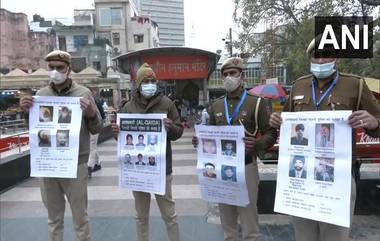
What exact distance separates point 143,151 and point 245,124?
982 mm

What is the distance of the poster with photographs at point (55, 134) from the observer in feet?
12.6

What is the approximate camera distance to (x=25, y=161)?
8.52m

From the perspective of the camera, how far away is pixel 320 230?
2953 mm

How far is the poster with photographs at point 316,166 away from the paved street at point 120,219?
201 cm

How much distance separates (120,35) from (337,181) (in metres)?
70.0

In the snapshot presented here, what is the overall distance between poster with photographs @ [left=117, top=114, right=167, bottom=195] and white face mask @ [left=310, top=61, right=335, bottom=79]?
4.72 feet

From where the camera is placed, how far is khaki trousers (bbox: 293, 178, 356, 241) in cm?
288

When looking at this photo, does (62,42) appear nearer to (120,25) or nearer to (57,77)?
(120,25)

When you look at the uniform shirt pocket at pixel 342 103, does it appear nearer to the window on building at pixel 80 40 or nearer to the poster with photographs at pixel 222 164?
the poster with photographs at pixel 222 164

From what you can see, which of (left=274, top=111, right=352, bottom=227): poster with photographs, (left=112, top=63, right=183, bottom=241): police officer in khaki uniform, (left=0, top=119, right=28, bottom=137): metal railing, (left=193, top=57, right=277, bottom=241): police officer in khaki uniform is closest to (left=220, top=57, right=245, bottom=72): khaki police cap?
(left=193, top=57, right=277, bottom=241): police officer in khaki uniform

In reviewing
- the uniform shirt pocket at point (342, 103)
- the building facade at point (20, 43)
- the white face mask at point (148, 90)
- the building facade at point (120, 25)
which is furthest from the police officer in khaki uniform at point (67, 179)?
the building facade at point (120, 25)

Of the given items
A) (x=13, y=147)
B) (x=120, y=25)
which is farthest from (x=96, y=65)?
(x=13, y=147)

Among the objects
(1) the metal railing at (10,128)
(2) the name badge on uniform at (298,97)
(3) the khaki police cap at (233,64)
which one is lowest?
(1) the metal railing at (10,128)

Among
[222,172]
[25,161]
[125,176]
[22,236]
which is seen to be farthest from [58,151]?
[25,161]
